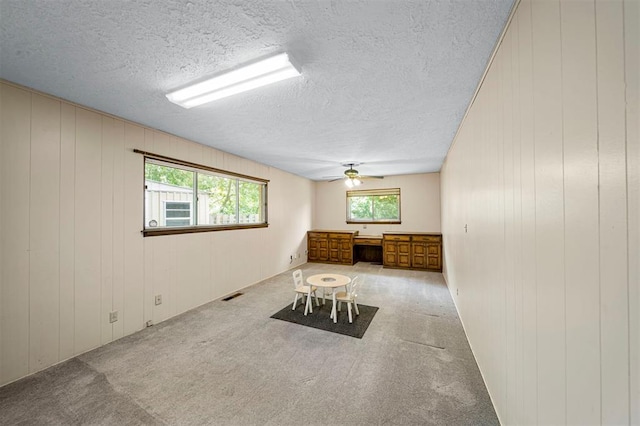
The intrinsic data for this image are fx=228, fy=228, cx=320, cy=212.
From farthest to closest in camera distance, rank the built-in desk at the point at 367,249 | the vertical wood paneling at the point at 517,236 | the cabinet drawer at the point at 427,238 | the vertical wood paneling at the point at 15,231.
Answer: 1. the built-in desk at the point at 367,249
2. the cabinet drawer at the point at 427,238
3. the vertical wood paneling at the point at 15,231
4. the vertical wood paneling at the point at 517,236

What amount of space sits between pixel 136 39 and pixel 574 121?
2.33 metres

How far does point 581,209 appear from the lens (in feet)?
2.50

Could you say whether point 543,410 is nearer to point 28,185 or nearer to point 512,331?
point 512,331

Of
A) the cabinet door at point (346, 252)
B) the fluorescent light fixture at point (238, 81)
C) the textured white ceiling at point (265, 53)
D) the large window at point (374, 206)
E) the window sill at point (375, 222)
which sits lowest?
the cabinet door at point (346, 252)

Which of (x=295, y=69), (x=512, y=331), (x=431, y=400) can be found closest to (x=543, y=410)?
(x=512, y=331)

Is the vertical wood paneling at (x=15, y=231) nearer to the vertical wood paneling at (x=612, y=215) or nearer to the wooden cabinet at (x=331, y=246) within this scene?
the vertical wood paneling at (x=612, y=215)

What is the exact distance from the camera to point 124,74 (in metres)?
1.85

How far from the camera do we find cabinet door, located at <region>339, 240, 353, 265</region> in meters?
A: 6.46

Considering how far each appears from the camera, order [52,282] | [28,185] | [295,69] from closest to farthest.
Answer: [295,69]
[28,185]
[52,282]

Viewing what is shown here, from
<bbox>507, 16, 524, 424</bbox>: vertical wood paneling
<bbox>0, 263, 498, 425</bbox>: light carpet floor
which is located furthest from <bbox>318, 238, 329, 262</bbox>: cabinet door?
<bbox>507, 16, 524, 424</bbox>: vertical wood paneling

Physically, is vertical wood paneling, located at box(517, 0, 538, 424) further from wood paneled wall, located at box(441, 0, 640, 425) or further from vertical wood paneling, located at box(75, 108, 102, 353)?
vertical wood paneling, located at box(75, 108, 102, 353)

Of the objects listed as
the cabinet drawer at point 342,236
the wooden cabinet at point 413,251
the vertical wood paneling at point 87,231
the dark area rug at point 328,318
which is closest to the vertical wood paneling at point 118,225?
the vertical wood paneling at point 87,231

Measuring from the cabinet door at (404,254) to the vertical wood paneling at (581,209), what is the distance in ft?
17.1

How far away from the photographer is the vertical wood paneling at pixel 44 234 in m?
2.08
